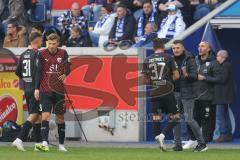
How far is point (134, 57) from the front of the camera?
835 inches

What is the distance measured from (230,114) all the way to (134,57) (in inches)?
115

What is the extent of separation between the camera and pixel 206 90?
20.5m

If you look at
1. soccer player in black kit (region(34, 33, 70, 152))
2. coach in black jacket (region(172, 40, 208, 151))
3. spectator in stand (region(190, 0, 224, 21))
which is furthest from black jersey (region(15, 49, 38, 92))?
spectator in stand (region(190, 0, 224, 21))

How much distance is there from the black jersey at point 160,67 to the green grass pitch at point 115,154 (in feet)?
4.76

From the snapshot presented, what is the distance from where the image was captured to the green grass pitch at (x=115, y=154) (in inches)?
636

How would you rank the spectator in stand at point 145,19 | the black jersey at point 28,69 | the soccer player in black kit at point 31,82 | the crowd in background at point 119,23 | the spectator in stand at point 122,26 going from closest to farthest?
the soccer player in black kit at point 31,82 → the black jersey at point 28,69 → the crowd in background at point 119,23 → the spectator in stand at point 145,19 → the spectator in stand at point 122,26

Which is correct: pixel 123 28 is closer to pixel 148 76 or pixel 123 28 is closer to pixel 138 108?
pixel 138 108

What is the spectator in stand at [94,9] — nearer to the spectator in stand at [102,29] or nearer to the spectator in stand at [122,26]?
the spectator in stand at [102,29]

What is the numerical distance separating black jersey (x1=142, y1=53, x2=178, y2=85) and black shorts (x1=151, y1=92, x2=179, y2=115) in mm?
355

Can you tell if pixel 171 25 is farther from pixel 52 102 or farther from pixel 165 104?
pixel 52 102

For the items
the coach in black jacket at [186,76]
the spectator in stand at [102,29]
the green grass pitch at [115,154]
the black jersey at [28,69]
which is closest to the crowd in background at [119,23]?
the spectator in stand at [102,29]

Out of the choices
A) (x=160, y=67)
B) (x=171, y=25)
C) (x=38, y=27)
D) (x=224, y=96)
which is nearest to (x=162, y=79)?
(x=160, y=67)

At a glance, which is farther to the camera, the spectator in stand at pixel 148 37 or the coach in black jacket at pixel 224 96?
the spectator in stand at pixel 148 37

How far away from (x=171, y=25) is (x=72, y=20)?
10.6 feet
